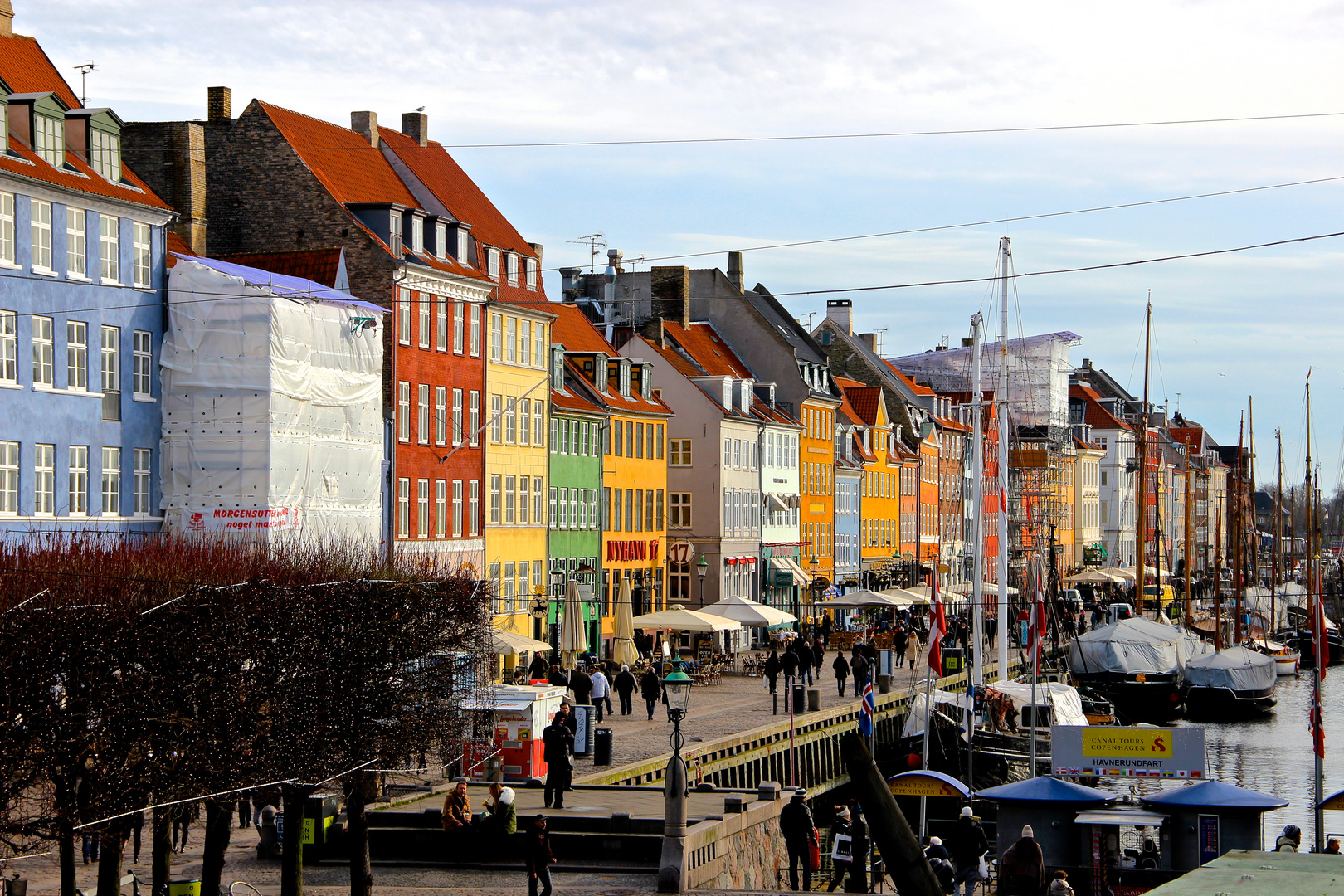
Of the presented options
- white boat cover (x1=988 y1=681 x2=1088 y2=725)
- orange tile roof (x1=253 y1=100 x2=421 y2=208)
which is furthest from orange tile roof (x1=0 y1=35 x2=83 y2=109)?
white boat cover (x1=988 y1=681 x2=1088 y2=725)

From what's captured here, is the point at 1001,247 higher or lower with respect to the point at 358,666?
higher

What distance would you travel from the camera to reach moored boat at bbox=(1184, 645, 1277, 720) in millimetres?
70812

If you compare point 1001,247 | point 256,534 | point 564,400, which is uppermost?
point 1001,247

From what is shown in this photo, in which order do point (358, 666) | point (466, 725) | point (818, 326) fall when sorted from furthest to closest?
1. point (818, 326)
2. point (466, 725)
3. point (358, 666)

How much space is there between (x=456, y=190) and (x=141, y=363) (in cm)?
2171

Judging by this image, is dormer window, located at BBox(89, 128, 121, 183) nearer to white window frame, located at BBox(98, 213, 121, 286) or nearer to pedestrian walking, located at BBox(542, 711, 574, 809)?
white window frame, located at BBox(98, 213, 121, 286)

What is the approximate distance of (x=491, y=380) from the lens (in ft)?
200

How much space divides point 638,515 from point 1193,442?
132 metres

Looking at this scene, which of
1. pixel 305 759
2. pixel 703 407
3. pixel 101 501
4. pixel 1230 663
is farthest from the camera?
pixel 703 407

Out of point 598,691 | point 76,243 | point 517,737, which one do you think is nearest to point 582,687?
point 598,691

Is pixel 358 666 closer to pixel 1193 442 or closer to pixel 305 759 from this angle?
A: pixel 305 759

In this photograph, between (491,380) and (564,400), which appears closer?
(491,380)

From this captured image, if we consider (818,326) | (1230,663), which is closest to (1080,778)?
(1230,663)

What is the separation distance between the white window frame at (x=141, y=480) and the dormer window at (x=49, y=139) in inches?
266
